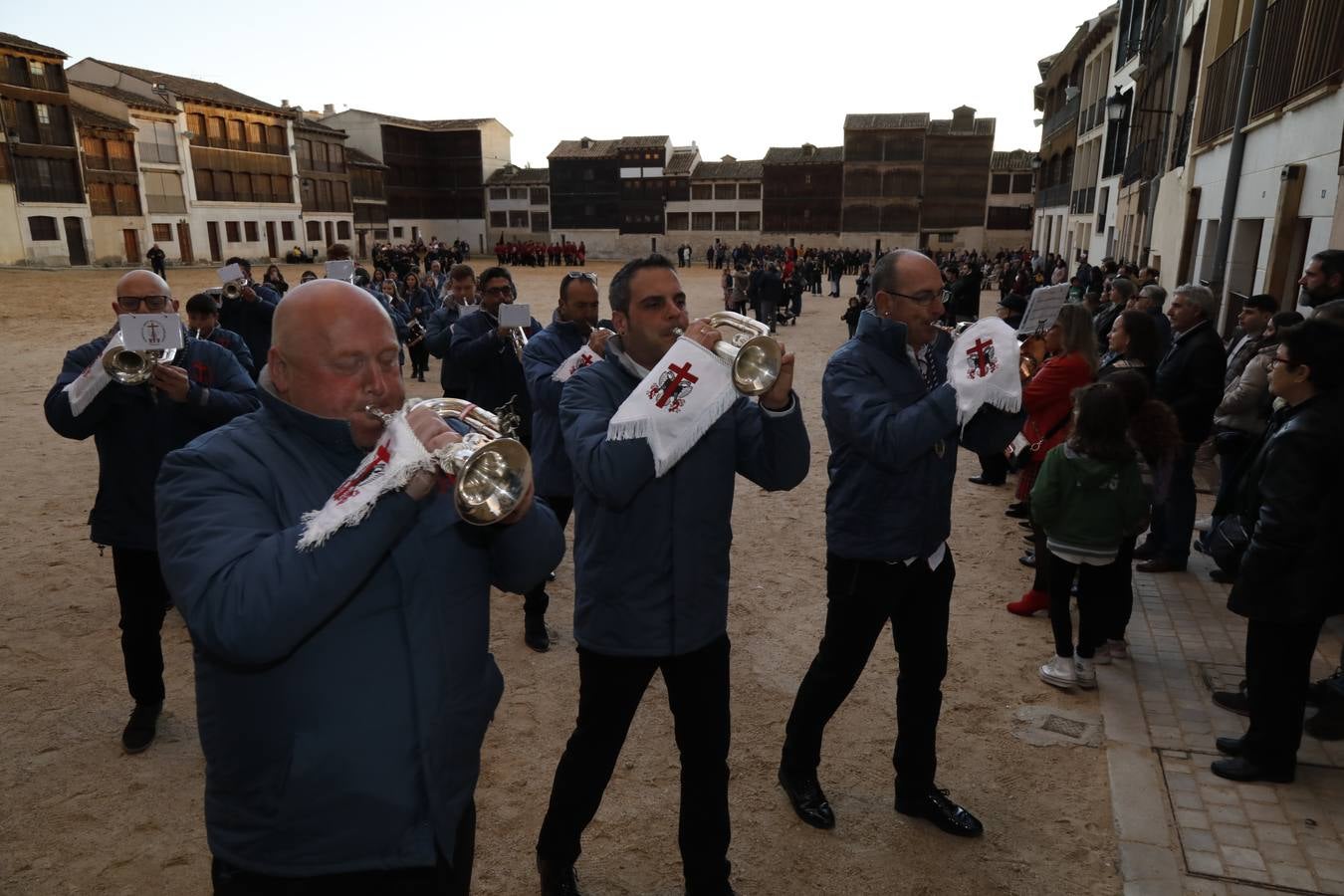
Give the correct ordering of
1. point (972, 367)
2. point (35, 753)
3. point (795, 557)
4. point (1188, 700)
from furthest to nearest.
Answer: point (795, 557), point (1188, 700), point (35, 753), point (972, 367)

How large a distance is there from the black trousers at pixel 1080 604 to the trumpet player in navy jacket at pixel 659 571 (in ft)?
8.40

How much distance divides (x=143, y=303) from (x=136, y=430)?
790 millimetres

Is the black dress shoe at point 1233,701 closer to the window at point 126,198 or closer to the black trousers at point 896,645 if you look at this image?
the black trousers at point 896,645

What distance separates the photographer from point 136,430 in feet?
13.3

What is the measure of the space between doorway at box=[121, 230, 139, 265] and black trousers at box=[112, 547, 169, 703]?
49.8 meters

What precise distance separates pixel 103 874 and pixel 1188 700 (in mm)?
5355

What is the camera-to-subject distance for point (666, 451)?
102 inches

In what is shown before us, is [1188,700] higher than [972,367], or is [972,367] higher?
[972,367]

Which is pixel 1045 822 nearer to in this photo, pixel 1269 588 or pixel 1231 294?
pixel 1269 588

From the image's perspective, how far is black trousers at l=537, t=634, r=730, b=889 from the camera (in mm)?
2895

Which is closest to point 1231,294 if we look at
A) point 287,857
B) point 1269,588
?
point 1269,588

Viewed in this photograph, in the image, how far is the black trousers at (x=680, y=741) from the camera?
289cm

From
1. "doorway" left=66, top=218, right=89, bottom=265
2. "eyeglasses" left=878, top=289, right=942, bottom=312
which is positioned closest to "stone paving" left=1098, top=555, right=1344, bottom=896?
"eyeglasses" left=878, top=289, right=942, bottom=312

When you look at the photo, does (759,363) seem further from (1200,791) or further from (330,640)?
(1200,791)
